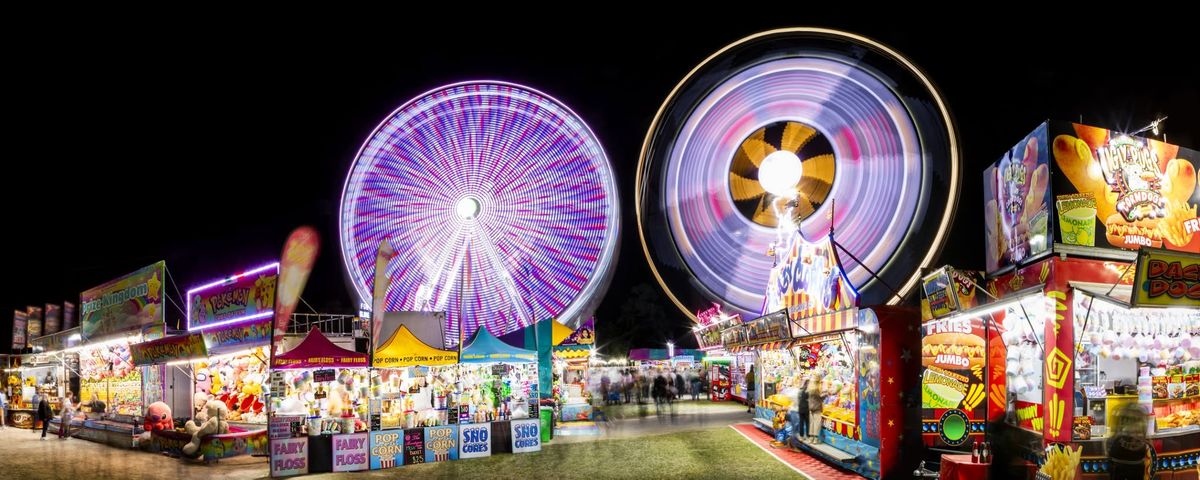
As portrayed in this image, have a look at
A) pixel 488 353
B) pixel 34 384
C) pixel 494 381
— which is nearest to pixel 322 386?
pixel 488 353

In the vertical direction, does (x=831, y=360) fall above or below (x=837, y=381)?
above

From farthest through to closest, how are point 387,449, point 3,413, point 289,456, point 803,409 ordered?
point 3,413
point 803,409
point 387,449
point 289,456

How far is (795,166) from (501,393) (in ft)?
26.9

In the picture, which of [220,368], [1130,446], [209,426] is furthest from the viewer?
[220,368]

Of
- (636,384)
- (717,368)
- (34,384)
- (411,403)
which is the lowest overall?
(636,384)

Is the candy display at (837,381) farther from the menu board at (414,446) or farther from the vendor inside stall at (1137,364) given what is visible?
the menu board at (414,446)

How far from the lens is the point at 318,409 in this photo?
14.0 meters

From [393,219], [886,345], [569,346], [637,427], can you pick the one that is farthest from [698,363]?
[886,345]

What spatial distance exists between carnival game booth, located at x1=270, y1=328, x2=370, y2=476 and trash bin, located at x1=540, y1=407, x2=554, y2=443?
349cm

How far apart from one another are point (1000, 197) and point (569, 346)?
1547cm

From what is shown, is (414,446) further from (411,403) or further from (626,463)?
(626,463)

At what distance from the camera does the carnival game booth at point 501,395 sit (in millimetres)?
13664

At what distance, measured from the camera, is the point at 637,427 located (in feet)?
60.1

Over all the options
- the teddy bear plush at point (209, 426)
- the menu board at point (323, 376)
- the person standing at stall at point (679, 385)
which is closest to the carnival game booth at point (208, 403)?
the teddy bear plush at point (209, 426)
